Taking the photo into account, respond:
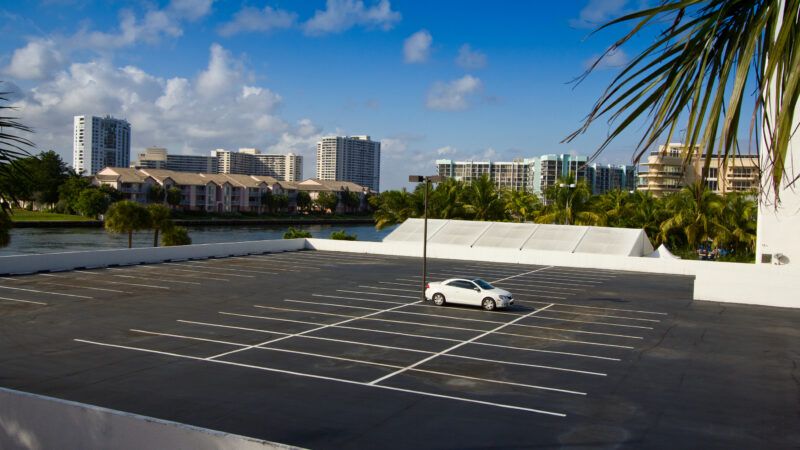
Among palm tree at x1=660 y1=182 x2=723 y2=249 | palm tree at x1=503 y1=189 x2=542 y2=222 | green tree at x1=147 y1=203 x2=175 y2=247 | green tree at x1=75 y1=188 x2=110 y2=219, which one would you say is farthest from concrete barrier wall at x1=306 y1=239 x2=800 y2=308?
green tree at x1=75 y1=188 x2=110 y2=219

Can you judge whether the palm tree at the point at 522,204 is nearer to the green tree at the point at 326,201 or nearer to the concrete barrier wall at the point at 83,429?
the concrete barrier wall at the point at 83,429

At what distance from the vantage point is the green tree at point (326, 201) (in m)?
152

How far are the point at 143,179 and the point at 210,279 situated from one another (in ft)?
344

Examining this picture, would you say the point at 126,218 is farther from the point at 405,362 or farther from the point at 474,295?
the point at 405,362

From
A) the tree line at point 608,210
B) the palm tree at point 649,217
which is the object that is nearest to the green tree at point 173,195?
the tree line at point 608,210

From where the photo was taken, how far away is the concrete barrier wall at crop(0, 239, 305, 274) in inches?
1347

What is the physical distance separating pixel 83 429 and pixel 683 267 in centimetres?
3771

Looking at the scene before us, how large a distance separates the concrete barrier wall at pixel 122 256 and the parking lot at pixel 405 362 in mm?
2219

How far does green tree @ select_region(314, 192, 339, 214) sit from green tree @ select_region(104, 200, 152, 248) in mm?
99576

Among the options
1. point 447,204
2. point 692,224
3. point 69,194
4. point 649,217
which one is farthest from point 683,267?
point 69,194

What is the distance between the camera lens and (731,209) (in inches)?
2050

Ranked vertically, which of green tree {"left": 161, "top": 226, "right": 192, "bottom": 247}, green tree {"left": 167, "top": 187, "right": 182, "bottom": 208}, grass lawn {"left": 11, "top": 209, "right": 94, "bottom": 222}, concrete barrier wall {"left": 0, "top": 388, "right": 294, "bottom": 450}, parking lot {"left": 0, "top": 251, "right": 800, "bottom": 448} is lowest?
parking lot {"left": 0, "top": 251, "right": 800, "bottom": 448}

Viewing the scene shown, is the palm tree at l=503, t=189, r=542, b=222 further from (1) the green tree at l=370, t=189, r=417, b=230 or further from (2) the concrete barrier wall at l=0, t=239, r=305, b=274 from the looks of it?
(2) the concrete barrier wall at l=0, t=239, r=305, b=274

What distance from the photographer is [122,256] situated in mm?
39250
